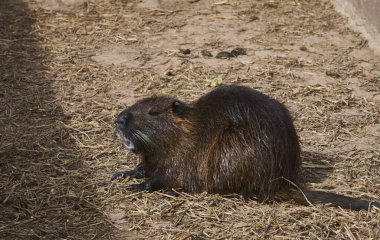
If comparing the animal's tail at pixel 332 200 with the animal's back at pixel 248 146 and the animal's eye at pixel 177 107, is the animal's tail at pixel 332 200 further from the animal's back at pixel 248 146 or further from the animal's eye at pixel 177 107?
the animal's eye at pixel 177 107

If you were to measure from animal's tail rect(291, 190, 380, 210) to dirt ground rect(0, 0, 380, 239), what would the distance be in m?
0.05

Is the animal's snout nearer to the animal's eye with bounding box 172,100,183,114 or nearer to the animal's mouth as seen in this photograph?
the animal's mouth

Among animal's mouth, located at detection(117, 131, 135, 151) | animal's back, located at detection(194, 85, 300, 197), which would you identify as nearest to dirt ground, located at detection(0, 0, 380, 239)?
animal's back, located at detection(194, 85, 300, 197)

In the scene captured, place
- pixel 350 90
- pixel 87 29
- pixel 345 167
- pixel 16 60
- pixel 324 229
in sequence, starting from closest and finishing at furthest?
pixel 324 229, pixel 345 167, pixel 350 90, pixel 16 60, pixel 87 29

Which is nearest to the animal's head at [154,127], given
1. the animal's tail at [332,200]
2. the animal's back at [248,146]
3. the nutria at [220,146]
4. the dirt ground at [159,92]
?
the nutria at [220,146]

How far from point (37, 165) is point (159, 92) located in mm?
1812

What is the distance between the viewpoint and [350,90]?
6781 mm

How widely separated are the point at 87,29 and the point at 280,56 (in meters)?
2.23

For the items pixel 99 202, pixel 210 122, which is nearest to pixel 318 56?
pixel 210 122

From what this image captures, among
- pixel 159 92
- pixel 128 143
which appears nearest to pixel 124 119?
pixel 128 143

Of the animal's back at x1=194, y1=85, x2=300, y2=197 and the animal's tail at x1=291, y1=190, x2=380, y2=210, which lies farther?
the animal's back at x1=194, y1=85, x2=300, y2=197

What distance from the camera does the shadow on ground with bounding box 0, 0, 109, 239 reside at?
14.4 feet

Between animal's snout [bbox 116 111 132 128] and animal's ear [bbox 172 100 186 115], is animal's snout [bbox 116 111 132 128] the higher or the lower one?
the lower one

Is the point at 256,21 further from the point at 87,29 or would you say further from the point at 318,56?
the point at 87,29
